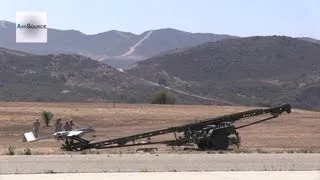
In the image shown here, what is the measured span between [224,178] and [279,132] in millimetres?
24172

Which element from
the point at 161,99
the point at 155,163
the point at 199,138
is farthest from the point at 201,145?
the point at 161,99

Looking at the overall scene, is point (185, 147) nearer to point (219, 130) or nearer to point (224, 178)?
point (219, 130)

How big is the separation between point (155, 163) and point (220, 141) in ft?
17.3

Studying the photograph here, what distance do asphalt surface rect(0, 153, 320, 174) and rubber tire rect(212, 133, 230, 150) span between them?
214 cm

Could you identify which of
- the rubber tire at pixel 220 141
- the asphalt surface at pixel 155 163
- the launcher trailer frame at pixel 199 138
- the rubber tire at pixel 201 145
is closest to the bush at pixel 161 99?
the launcher trailer frame at pixel 199 138

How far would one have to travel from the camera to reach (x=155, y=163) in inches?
648

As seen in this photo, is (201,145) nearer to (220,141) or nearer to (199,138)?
(199,138)

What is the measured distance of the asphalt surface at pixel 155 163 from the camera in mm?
14828

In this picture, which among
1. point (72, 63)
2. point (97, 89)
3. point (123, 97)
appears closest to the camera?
point (123, 97)

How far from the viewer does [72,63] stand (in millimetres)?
141875

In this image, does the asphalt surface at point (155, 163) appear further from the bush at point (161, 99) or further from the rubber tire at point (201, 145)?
the bush at point (161, 99)

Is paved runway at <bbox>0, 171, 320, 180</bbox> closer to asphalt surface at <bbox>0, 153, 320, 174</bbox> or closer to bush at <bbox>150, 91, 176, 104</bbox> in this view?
asphalt surface at <bbox>0, 153, 320, 174</bbox>

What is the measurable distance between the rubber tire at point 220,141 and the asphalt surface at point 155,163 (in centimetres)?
214

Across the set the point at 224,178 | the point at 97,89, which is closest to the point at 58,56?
the point at 97,89
